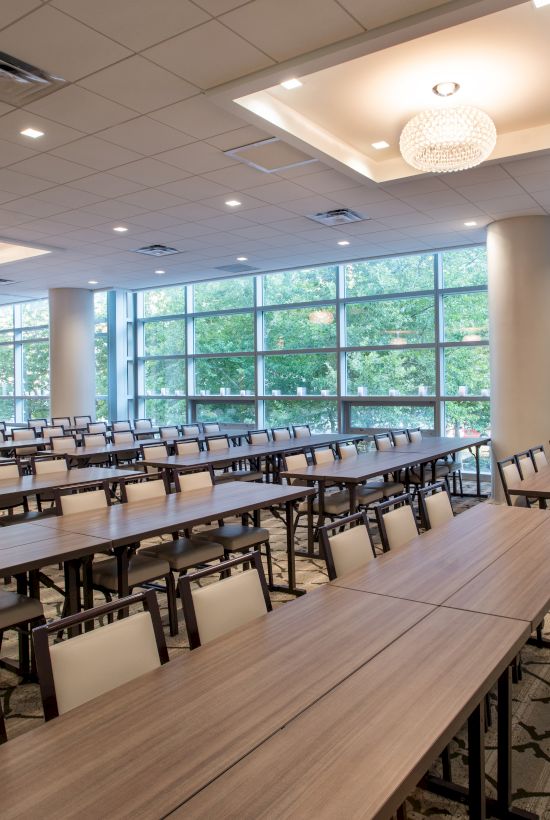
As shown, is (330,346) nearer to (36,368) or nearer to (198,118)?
(198,118)

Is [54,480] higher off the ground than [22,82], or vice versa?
[22,82]

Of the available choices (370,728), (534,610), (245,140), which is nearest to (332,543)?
(534,610)

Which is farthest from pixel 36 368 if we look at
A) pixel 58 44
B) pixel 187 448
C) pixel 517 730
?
pixel 517 730

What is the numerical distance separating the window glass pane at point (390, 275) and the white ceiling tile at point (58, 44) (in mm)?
7463

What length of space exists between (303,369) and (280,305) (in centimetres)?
135

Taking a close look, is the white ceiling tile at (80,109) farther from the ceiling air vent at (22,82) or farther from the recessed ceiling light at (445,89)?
the recessed ceiling light at (445,89)

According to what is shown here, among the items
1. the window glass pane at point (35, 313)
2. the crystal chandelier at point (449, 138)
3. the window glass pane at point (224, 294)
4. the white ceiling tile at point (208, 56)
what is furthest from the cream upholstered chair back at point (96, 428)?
the crystal chandelier at point (449, 138)

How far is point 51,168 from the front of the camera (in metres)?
5.99

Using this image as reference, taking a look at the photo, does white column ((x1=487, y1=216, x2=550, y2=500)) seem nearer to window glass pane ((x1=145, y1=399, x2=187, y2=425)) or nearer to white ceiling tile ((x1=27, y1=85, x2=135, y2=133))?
white ceiling tile ((x1=27, y1=85, x2=135, y2=133))

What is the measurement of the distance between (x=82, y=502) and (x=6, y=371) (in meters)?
14.2

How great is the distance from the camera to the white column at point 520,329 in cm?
810

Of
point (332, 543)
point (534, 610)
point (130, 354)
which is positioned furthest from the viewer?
point (130, 354)

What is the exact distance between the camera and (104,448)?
8.20 metres

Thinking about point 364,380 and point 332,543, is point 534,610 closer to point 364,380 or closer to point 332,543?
point 332,543
